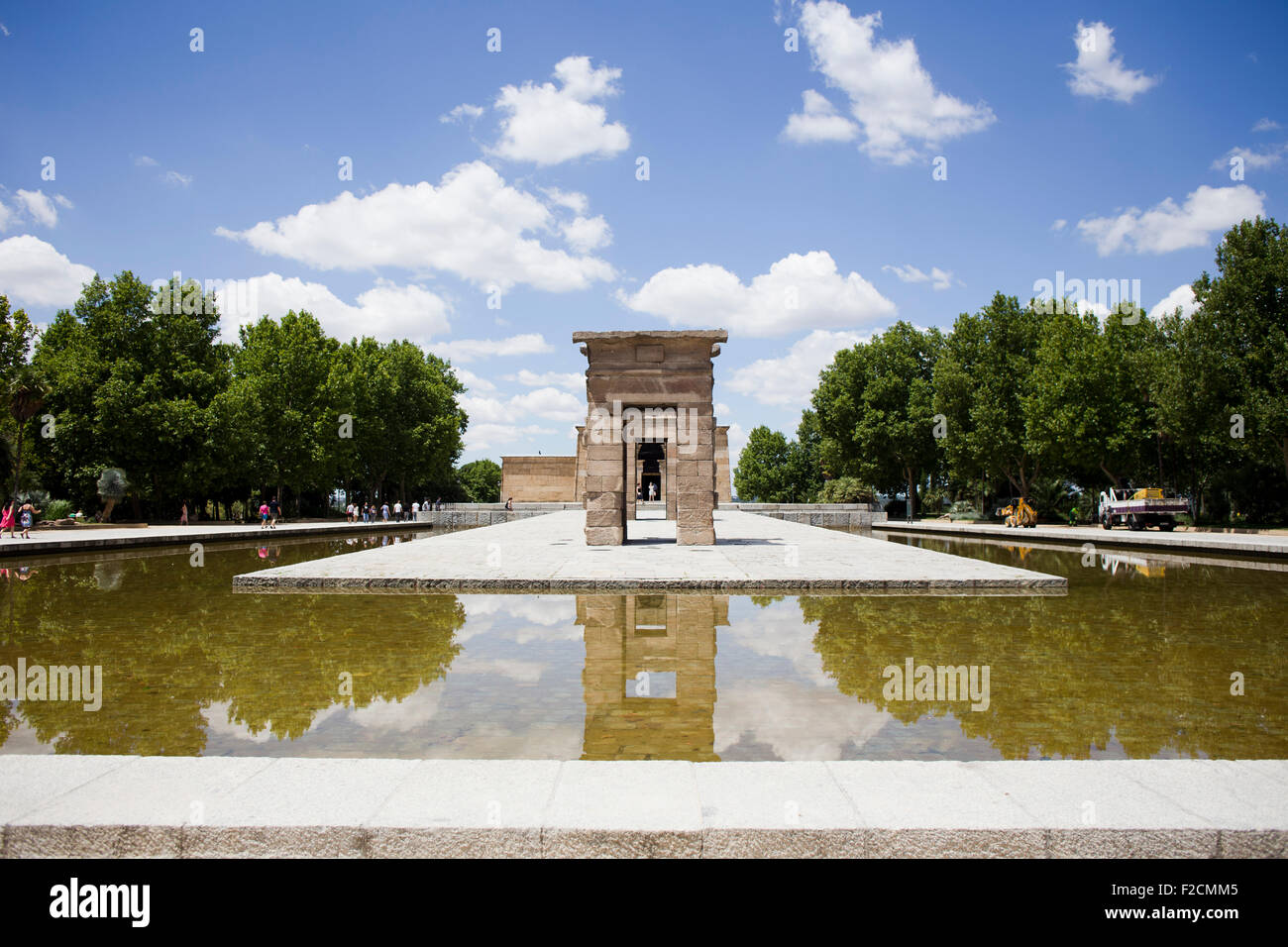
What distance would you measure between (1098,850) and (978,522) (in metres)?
48.5

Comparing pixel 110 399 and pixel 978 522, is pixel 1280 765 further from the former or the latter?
pixel 978 522

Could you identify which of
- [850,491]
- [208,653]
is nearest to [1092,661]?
[208,653]

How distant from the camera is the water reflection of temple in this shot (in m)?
4.89

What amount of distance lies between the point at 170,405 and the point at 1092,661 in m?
41.0

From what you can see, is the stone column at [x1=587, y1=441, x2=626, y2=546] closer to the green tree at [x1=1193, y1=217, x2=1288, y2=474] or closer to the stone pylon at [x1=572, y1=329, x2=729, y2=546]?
the stone pylon at [x1=572, y1=329, x2=729, y2=546]

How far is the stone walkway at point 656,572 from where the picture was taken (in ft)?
40.2

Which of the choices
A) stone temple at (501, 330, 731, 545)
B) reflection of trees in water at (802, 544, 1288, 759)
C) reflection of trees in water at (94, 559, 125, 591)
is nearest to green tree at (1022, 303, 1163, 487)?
stone temple at (501, 330, 731, 545)

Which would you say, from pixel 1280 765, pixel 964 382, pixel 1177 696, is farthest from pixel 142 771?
pixel 964 382

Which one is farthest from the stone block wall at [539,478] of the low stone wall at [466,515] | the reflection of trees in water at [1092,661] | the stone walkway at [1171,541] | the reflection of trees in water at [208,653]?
the reflection of trees in water at [1092,661]

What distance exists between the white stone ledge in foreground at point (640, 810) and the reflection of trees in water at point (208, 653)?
4.29 ft

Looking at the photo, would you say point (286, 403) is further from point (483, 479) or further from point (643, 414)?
point (483, 479)

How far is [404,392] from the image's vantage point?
56.5 metres

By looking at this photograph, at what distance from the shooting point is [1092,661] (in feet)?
23.7
